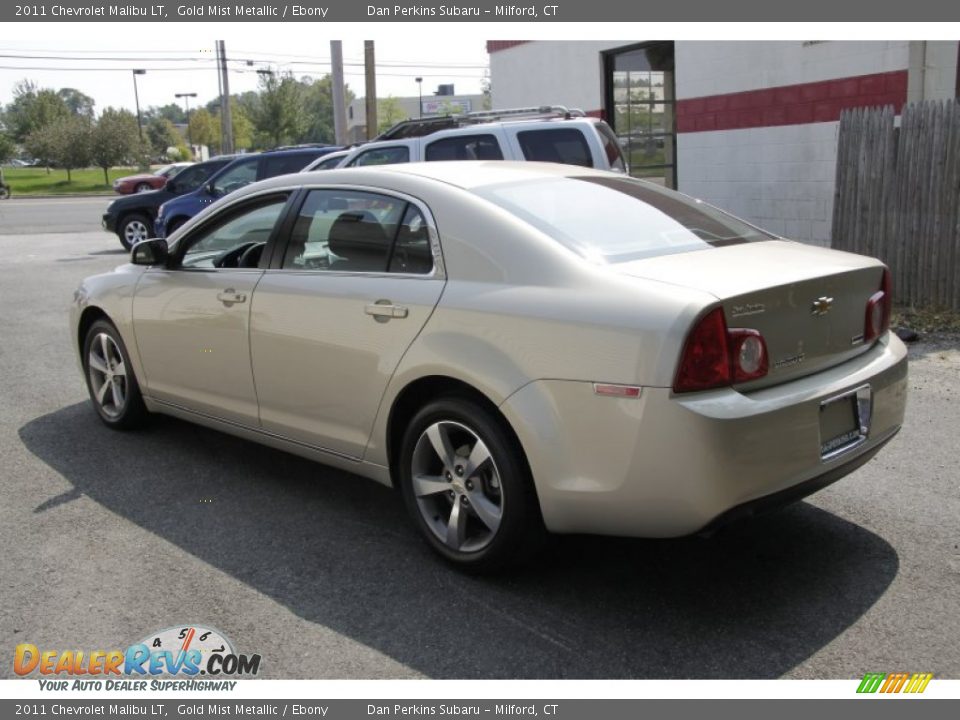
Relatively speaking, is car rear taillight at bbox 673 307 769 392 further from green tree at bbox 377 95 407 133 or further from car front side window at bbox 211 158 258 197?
green tree at bbox 377 95 407 133

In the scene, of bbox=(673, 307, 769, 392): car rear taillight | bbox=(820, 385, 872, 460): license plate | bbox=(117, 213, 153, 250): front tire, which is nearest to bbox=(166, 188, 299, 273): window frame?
bbox=(673, 307, 769, 392): car rear taillight

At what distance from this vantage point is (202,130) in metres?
90.4

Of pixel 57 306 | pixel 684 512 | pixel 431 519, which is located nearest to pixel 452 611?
pixel 431 519

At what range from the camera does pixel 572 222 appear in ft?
13.3

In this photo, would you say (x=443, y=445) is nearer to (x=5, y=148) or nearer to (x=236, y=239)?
(x=236, y=239)

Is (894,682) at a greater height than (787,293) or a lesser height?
lesser

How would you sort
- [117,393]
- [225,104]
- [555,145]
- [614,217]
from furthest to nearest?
[225,104] → [555,145] → [117,393] → [614,217]

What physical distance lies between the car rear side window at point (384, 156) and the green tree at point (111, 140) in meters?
56.7

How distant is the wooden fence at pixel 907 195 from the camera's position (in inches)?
349

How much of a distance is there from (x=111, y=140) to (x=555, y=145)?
58.7m

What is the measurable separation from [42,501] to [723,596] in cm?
345

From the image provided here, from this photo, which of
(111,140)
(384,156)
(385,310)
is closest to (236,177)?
(384,156)

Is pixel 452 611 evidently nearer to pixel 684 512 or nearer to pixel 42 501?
pixel 684 512

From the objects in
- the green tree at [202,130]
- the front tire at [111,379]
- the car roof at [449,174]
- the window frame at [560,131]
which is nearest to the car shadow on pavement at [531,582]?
the front tire at [111,379]
